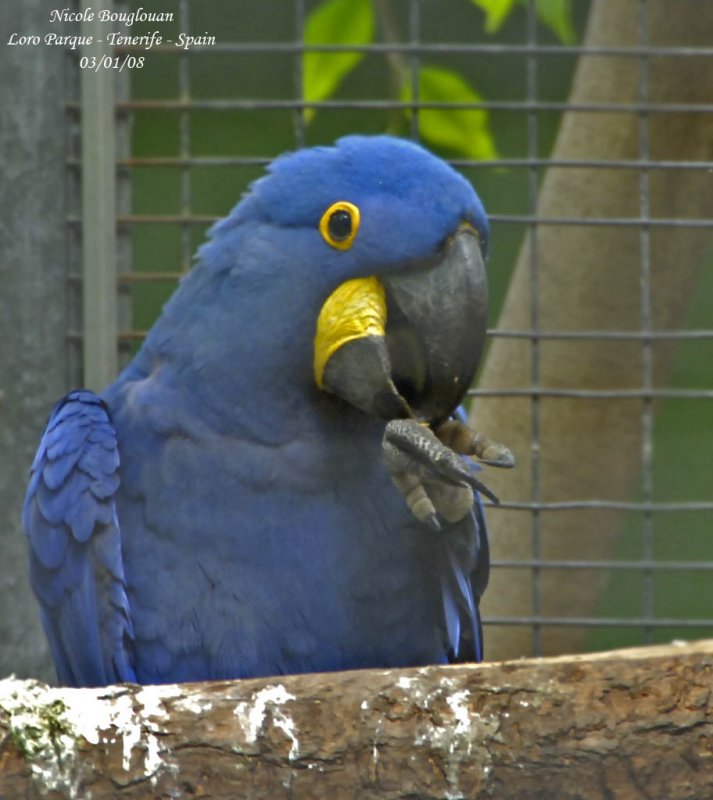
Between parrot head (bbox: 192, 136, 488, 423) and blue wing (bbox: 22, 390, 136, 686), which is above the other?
parrot head (bbox: 192, 136, 488, 423)

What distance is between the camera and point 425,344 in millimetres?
1427

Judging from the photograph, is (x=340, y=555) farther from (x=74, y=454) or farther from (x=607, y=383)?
(x=607, y=383)

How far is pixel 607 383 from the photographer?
2.17 m

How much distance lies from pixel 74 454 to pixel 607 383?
0.95m

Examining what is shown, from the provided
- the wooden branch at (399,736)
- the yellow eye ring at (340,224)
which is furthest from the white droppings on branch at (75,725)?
the yellow eye ring at (340,224)

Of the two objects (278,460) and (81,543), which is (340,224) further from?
(81,543)

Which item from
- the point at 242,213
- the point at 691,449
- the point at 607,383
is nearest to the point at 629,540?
the point at 691,449

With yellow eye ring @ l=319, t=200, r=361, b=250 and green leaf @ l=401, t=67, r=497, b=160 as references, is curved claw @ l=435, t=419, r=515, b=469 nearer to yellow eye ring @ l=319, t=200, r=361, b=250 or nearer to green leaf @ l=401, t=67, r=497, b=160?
yellow eye ring @ l=319, t=200, r=361, b=250

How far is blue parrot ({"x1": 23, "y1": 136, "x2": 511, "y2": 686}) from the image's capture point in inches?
57.2

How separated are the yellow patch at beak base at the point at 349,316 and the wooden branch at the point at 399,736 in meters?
0.46

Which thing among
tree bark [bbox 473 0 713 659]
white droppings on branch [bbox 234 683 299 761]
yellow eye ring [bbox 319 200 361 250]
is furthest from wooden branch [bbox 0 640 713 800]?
tree bark [bbox 473 0 713 659]

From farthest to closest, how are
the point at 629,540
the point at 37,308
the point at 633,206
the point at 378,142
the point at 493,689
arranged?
1. the point at 629,540
2. the point at 633,206
3. the point at 37,308
4. the point at 378,142
5. the point at 493,689

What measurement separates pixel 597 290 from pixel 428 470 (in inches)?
34.1

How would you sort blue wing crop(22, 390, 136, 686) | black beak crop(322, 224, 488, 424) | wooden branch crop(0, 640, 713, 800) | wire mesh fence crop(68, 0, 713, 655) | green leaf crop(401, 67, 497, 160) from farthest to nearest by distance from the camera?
green leaf crop(401, 67, 497, 160) < wire mesh fence crop(68, 0, 713, 655) < blue wing crop(22, 390, 136, 686) < black beak crop(322, 224, 488, 424) < wooden branch crop(0, 640, 713, 800)
